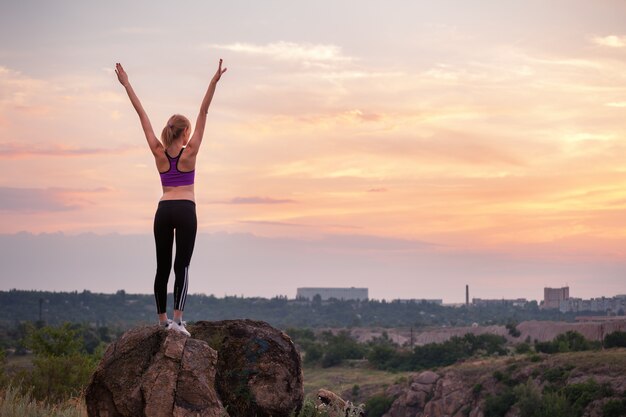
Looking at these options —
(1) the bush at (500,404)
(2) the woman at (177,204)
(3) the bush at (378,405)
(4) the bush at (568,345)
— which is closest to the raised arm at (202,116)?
(2) the woman at (177,204)

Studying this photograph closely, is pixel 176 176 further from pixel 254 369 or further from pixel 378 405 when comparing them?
pixel 378 405

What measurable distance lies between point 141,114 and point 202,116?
0.93 m

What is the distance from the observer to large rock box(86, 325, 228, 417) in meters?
11.0

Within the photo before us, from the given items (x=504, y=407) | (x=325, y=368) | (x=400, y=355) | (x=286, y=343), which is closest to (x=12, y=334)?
(x=325, y=368)

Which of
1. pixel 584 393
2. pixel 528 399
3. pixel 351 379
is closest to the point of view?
pixel 584 393

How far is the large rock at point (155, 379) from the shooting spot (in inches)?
435

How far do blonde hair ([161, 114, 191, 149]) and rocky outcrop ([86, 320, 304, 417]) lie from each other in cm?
241

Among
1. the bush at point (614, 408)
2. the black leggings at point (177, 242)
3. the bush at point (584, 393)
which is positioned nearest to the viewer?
the black leggings at point (177, 242)

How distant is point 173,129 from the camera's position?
11.8 m

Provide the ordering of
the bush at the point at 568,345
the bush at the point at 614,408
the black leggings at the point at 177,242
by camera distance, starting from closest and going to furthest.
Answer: the black leggings at the point at 177,242 → the bush at the point at 614,408 → the bush at the point at 568,345

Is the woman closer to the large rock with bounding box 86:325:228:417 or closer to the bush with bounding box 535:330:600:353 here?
the large rock with bounding box 86:325:228:417

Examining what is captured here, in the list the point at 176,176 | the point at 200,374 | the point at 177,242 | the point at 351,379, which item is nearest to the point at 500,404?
the point at 351,379

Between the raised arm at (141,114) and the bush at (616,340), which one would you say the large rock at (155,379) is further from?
the bush at (616,340)

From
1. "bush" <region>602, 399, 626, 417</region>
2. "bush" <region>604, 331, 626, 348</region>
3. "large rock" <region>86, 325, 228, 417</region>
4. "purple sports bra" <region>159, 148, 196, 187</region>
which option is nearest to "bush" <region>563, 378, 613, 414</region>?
"bush" <region>602, 399, 626, 417</region>
